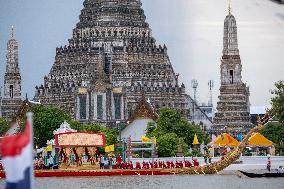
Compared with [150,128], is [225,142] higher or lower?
lower

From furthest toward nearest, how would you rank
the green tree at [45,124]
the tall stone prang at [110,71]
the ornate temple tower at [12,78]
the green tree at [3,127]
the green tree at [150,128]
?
the ornate temple tower at [12,78], the tall stone prang at [110,71], the green tree at [3,127], the green tree at [150,128], the green tree at [45,124]

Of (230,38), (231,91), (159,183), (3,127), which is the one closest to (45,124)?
(3,127)

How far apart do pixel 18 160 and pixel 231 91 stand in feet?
226

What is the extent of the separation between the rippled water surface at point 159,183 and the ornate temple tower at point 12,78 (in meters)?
40.9

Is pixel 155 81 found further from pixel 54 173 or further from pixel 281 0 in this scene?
pixel 281 0

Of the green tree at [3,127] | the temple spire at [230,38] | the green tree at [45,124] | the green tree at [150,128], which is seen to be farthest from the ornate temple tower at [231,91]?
the green tree at [45,124]

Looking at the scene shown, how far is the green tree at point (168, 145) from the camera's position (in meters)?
A: 55.9

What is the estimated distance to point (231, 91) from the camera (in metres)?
77.2

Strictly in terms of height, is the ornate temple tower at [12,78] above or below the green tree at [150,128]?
above

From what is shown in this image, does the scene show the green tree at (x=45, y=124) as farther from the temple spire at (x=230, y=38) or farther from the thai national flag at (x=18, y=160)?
the thai national flag at (x=18, y=160)

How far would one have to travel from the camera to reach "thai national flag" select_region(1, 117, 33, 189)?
28.9ft

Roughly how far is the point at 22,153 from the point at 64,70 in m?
71.6

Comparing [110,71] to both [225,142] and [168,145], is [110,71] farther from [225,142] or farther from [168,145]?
[168,145]

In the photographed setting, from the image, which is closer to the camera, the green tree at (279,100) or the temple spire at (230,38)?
the green tree at (279,100)
